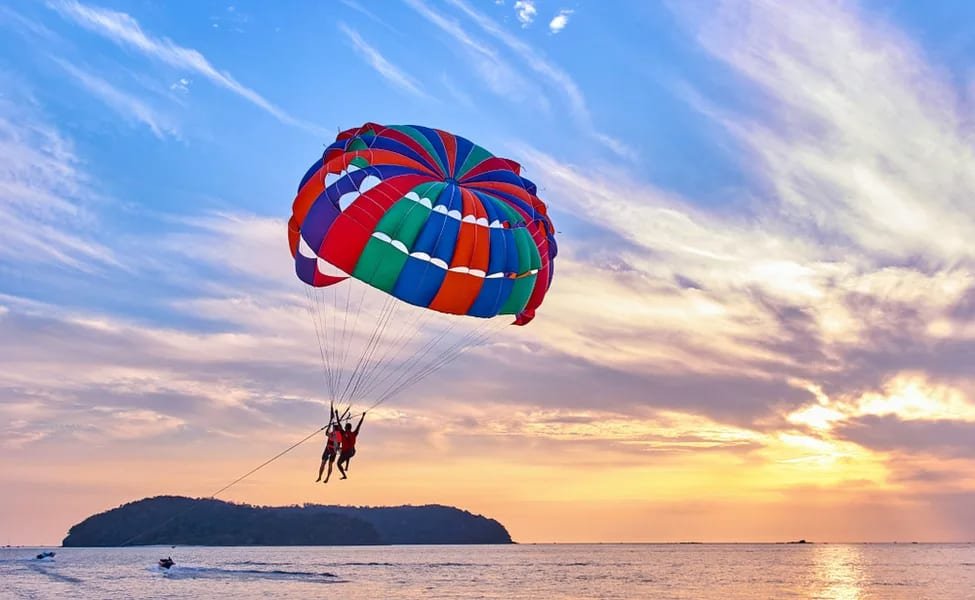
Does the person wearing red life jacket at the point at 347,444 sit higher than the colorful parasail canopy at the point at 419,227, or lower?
lower

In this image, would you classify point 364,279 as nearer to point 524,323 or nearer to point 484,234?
point 484,234

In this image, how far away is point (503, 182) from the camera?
Result: 78.5ft

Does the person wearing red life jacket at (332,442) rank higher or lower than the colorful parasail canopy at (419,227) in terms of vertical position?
lower

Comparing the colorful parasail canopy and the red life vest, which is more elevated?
the colorful parasail canopy

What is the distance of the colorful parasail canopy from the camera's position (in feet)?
72.1

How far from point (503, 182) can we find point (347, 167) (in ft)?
12.8

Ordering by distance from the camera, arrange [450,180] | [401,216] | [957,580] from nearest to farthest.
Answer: [401,216] → [450,180] → [957,580]

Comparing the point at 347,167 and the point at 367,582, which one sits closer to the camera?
the point at 347,167

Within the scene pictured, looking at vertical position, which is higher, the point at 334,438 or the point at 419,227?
the point at 419,227

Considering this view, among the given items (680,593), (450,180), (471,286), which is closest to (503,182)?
(450,180)

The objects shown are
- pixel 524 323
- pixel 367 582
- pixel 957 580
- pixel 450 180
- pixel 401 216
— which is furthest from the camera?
pixel 957 580

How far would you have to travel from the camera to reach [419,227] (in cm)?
2189

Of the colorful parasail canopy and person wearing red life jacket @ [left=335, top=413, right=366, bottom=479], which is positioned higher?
the colorful parasail canopy

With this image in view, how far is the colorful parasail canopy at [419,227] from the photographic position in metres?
22.0
